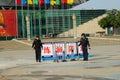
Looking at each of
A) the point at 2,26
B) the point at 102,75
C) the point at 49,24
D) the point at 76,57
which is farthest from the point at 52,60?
the point at 49,24

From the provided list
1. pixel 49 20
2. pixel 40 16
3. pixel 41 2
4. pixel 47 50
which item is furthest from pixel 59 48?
pixel 41 2

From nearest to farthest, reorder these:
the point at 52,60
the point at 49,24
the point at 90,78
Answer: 1. the point at 90,78
2. the point at 52,60
3. the point at 49,24

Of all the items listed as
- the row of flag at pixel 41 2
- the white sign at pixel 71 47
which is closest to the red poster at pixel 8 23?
the row of flag at pixel 41 2

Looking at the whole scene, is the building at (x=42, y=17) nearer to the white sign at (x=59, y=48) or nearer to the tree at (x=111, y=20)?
the tree at (x=111, y=20)

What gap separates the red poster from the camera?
328ft

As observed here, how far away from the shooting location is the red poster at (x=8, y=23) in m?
100

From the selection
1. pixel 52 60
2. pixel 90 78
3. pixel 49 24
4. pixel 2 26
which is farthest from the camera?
pixel 49 24

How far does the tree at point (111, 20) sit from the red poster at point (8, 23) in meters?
22.2

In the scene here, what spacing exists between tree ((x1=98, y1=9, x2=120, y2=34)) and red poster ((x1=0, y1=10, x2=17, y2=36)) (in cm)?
2222

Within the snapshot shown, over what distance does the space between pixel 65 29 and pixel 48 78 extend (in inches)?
3688

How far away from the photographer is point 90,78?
1434 centimetres

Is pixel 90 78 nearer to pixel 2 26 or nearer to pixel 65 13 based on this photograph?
pixel 2 26

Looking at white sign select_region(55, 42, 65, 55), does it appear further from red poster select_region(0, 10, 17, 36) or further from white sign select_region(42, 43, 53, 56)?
red poster select_region(0, 10, 17, 36)

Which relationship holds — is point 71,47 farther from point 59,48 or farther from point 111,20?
point 111,20
